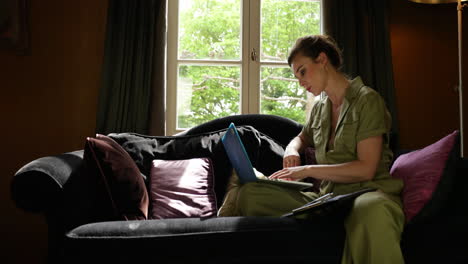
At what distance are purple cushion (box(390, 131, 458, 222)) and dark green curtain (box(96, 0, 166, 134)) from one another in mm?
1756

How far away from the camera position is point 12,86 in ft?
9.00

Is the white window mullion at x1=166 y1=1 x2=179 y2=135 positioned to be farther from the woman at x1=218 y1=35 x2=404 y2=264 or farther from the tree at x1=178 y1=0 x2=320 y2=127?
the woman at x1=218 y1=35 x2=404 y2=264

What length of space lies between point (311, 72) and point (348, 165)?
0.45 m

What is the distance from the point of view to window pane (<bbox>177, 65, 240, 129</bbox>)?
2.96 metres

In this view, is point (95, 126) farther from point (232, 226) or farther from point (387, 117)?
point (387, 117)

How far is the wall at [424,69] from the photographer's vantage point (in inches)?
122

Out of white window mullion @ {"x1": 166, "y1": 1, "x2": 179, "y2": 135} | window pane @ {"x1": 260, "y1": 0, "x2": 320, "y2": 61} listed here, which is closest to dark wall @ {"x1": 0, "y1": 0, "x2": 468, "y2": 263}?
white window mullion @ {"x1": 166, "y1": 1, "x2": 179, "y2": 135}

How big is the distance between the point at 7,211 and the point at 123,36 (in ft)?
4.75

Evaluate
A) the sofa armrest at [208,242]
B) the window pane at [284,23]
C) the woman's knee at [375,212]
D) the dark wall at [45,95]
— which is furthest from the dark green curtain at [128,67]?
the woman's knee at [375,212]

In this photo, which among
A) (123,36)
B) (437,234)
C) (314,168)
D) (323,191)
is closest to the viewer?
(437,234)

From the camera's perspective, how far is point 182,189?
6.29ft

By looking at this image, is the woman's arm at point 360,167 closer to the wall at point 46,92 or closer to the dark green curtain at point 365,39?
the dark green curtain at point 365,39

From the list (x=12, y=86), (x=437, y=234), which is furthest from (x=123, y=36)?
(x=437, y=234)

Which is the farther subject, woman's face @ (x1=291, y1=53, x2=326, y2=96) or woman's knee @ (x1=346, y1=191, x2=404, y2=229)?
woman's face @ (x1=291, y1=53, x2=326, y2=96)
